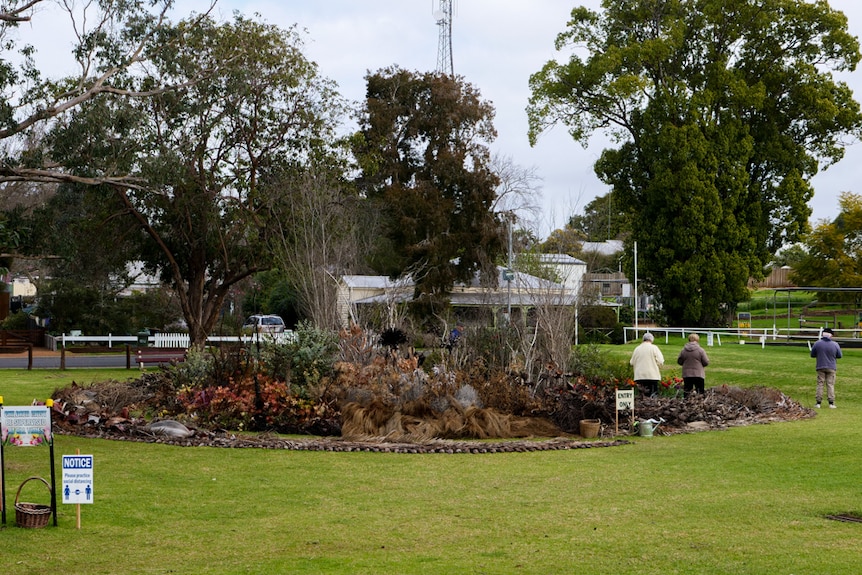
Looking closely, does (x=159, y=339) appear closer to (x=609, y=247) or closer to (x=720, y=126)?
(x=720, y=126)

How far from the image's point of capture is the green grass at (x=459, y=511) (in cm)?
742

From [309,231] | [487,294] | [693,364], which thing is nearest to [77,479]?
[693,364]

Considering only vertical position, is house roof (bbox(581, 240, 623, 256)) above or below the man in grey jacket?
above

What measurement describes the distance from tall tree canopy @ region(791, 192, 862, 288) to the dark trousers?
37641mm

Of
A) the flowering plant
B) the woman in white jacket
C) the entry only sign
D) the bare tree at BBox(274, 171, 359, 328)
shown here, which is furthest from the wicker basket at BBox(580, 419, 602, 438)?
the bare tree at BBox(274, 171, 359, 328)

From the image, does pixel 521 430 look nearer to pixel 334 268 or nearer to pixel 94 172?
pixel 94 172

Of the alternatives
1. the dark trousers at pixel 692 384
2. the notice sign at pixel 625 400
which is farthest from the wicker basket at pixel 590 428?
the dark trousers at pixel 692 384

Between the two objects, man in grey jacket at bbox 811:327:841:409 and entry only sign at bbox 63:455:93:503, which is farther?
man in grey jacket at bbox 811:327:841:409

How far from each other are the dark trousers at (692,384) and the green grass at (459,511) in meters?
4.87

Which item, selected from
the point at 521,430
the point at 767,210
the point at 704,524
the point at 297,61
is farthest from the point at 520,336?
the point at 767,210

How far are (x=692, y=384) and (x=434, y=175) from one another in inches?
1415

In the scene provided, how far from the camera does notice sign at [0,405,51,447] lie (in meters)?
8.80

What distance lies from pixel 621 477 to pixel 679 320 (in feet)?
131

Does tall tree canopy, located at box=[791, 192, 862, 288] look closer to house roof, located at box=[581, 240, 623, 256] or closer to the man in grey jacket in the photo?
the man in grey jacket
